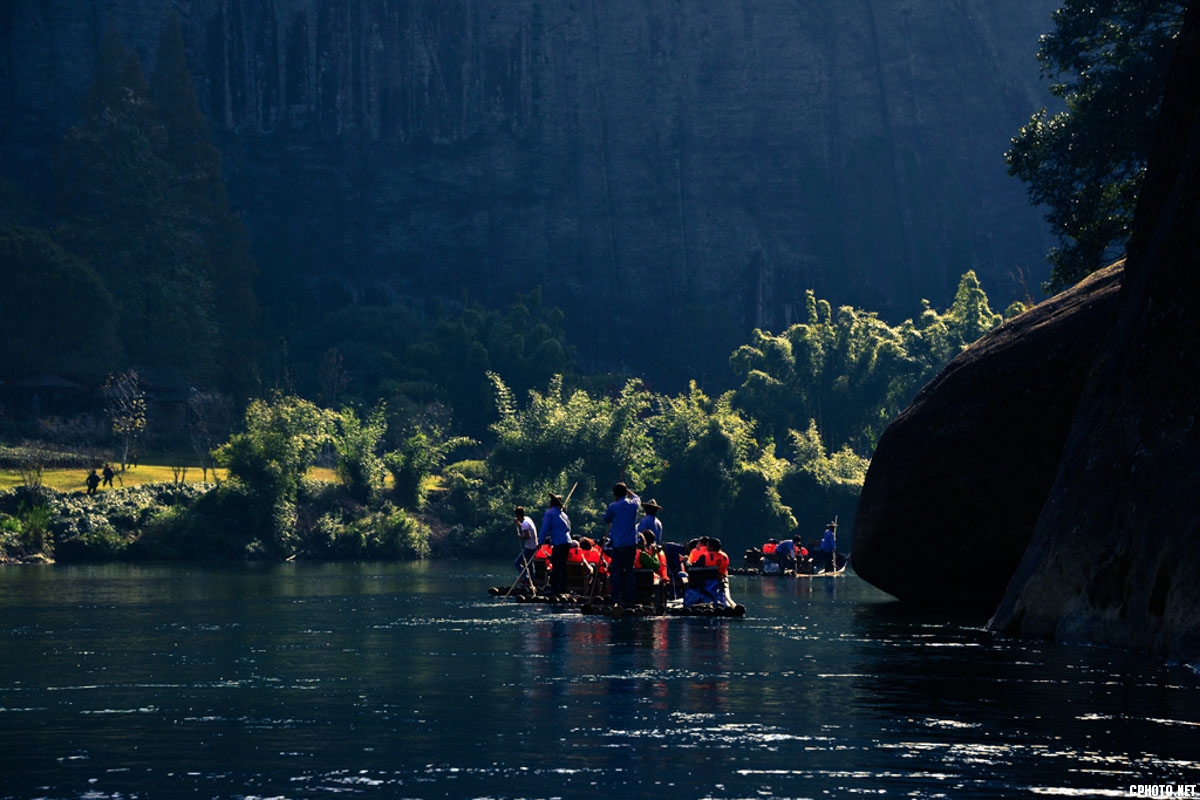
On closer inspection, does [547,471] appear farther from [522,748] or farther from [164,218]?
[522,748]

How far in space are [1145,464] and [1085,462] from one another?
224cm

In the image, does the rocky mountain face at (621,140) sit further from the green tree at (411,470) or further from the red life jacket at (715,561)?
the red life jacket at (715,561)

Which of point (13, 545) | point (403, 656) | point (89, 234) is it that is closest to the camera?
point (403, 656)

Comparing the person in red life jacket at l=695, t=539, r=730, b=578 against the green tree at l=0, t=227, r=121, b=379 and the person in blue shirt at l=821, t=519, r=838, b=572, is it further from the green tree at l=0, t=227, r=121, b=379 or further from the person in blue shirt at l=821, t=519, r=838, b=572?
the green tree at l=0, t=227, r=121, b=379

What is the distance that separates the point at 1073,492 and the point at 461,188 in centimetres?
12652

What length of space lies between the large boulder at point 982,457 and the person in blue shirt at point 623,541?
6.19 metres

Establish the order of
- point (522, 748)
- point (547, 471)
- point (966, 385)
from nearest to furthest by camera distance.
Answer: point (522, 748) < point (966, 385) < point (547, 471)

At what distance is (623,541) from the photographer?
30.7m

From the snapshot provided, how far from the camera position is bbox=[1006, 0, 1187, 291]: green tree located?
48.2 meters

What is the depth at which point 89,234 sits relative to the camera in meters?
114

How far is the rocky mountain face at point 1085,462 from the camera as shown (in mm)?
21234

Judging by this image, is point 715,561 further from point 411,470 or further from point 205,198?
point 205,198

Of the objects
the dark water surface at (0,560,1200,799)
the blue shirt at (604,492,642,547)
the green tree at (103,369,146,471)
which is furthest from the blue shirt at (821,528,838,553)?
the green tree at (103,369,146,471)

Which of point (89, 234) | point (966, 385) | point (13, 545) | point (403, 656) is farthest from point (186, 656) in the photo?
point (89, 234)
